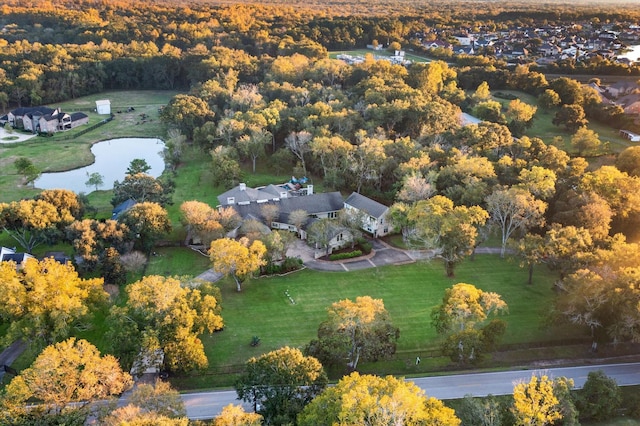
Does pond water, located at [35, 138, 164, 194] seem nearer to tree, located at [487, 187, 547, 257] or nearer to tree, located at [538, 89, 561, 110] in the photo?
tree, located at [487, 187, 547, 257]

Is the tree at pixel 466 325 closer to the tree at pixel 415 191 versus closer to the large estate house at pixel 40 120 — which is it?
the tree at pixel 415 191

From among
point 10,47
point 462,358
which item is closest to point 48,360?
point 462,358

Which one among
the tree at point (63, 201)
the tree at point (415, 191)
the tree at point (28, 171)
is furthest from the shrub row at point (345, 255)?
the tree at point (28, 171)

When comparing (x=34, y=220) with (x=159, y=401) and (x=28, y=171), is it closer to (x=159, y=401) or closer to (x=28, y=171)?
(x=28, y=171)

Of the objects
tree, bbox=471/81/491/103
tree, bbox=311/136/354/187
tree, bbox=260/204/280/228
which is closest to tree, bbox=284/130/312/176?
tree, bbox=311/136/354/187

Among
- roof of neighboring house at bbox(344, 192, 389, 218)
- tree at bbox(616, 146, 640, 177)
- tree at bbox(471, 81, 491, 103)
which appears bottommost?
roof of neighboring house at bbox(344, 192, 389, 218)

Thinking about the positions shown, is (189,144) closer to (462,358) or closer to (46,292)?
(46,292)
